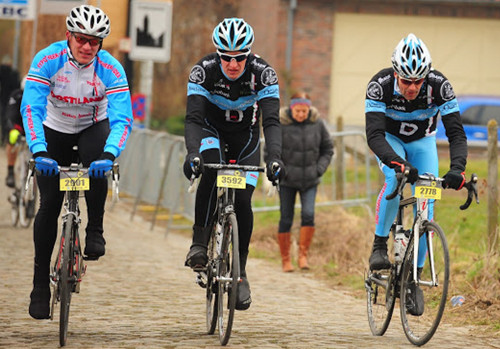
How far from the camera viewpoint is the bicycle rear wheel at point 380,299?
8336mm

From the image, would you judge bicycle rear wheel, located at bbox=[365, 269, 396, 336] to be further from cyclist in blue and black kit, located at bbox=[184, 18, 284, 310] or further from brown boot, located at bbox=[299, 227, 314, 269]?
brown boot, located at bbox=[299, 227, 314, 269]

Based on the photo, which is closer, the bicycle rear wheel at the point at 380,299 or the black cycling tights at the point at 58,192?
the black cycling tights at the point at 58,192

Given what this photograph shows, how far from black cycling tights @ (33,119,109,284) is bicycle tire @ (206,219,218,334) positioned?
81 centimetres

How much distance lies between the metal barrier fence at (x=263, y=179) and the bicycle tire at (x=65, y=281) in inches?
321

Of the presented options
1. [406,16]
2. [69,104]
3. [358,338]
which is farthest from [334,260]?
[406,16]

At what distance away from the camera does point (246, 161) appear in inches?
328

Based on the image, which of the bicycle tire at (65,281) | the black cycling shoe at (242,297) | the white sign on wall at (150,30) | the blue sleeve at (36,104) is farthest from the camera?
Answer: the white sign on wall at (150,30)

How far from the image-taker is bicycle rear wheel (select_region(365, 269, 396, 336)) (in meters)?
8.34

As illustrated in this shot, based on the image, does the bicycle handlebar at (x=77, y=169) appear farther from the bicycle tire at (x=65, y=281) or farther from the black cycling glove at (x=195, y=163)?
the black cycling glove at (x=195, y=163)

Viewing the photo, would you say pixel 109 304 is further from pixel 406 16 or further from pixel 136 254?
pixel 406 16

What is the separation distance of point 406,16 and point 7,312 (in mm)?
25762

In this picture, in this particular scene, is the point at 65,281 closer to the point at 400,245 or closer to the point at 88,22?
the point at 88,22

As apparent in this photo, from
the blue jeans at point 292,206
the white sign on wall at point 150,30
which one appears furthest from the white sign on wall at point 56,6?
the blue jeans at point 292,206

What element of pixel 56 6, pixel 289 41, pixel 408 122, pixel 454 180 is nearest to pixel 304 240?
pixel 408 122
